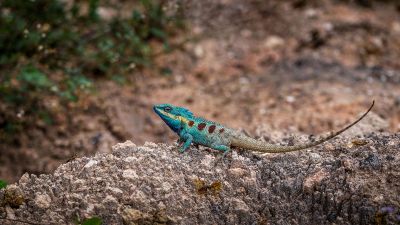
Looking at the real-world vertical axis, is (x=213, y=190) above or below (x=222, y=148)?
below

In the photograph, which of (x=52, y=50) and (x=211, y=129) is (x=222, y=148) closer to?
(x=211, y=129)

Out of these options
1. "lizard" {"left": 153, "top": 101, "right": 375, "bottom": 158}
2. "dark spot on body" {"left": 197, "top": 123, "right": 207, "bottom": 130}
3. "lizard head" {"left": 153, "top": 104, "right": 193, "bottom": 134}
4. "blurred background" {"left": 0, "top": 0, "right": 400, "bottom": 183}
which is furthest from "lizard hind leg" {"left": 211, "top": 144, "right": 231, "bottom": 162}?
"blurred background" {"left": 0, "top": 0, "right": 400, "bottom": 183}

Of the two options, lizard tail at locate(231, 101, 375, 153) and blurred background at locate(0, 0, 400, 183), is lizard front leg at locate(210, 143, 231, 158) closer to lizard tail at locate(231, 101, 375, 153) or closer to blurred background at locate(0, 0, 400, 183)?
lizard tail at locate(231, 101, 375, 153)

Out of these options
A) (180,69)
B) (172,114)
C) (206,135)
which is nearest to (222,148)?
(206,135)

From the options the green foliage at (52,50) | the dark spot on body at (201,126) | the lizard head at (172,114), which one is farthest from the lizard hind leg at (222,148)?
the green foliage at (52,50)

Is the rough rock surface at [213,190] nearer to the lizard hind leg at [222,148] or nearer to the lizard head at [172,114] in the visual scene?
the lizard hind leg at [222,148]

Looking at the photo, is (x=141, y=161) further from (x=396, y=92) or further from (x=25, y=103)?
(x=396, y=92)
